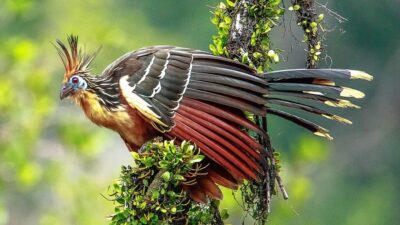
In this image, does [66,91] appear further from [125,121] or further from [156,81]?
[156,81]

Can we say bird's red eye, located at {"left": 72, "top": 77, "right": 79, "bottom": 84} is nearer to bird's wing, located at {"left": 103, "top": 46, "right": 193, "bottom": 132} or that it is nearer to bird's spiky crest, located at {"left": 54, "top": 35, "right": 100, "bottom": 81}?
bird's spiky crest, located at {"left": 54, "top": 35, "right": 100, "bottom": 81}

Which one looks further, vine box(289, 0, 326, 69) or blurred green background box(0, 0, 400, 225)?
blurred green background box(0, 0, 400, 225)

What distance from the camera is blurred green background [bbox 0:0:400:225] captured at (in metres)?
11.9

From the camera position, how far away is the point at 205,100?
6.76 metres

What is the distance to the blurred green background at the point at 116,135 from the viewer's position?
11.9 m

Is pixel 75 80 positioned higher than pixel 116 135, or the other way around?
pixel 75 80

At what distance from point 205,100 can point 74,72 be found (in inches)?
33.4

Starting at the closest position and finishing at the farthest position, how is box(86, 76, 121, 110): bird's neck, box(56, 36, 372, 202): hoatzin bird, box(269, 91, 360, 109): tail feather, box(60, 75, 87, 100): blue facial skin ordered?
box(56, 36, 372, 202): hoatzin bird < box(269, 91, 360, 109): tail feather < box(86, 76, 121, 110): bird's neck < box(60, 75, 87, 100): blue facial skin

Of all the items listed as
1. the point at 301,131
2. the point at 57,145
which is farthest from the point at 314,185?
the point at 57,145

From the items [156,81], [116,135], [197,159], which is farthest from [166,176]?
[116,135]

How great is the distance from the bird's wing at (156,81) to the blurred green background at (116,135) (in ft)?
11.9

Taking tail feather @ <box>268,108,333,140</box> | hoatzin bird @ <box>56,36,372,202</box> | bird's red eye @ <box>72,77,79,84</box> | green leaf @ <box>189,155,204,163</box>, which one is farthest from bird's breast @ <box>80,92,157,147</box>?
tail feather @ <box>268,108,333,140</box>

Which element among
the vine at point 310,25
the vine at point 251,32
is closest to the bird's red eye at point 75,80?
the vine at point 251,32

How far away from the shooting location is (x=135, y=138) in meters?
6.88
